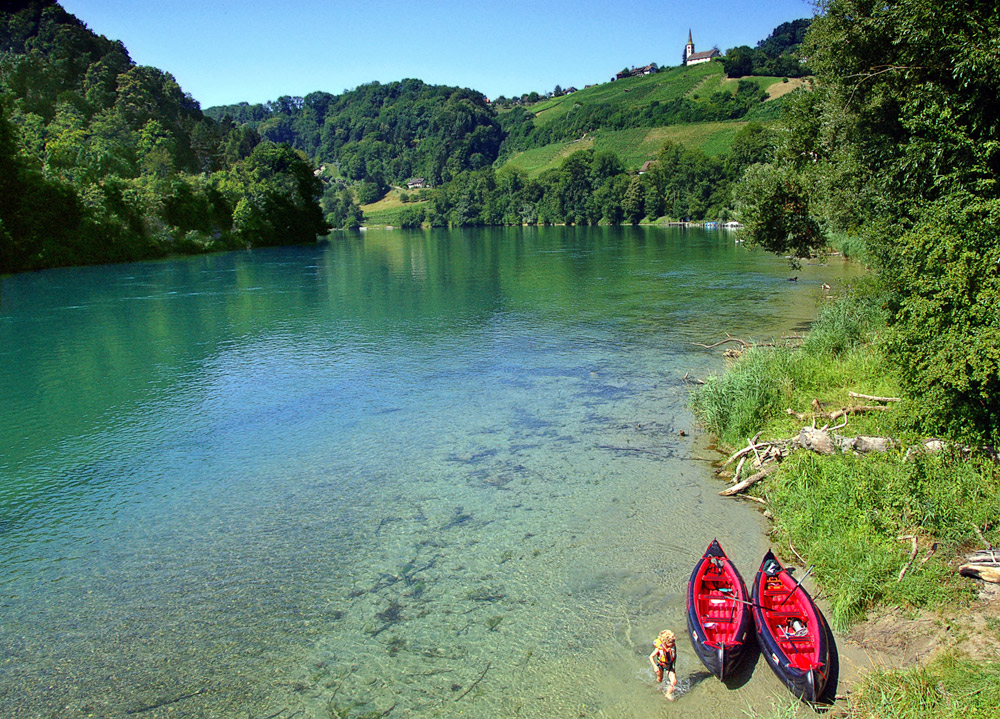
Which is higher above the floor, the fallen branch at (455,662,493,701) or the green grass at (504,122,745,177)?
the green grass at (504,122,745,177)

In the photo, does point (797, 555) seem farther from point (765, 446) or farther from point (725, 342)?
point (725, 342)

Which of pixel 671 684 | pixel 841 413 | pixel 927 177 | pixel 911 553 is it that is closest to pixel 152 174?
pixel 927 177

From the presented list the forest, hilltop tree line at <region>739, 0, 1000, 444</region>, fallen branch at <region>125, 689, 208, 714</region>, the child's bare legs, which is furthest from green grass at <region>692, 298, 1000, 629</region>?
the forest

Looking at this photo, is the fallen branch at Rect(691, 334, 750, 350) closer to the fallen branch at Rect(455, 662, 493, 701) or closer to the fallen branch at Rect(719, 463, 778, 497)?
the fallen branch at Rect(719, 463, 778, 497)

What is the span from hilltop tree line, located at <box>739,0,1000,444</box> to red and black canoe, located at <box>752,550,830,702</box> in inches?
191

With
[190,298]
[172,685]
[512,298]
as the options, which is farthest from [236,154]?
[172,685]

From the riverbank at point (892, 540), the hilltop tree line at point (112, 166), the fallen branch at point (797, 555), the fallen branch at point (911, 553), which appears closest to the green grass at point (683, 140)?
the hilltop tree line at point (112, 166)

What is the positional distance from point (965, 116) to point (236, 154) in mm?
161640

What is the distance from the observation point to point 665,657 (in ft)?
29.4

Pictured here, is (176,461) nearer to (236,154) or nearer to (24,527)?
(24,527)

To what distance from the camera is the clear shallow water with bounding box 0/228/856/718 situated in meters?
9.41

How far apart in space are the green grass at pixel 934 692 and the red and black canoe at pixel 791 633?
50cm

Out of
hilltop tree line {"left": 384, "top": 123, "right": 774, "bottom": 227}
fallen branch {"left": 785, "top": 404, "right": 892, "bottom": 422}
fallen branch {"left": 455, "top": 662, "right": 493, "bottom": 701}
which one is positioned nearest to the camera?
fallen branch {"left": 455, "top": 662, "right": 493, "bottom": 701}

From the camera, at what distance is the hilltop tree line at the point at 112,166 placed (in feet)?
227
